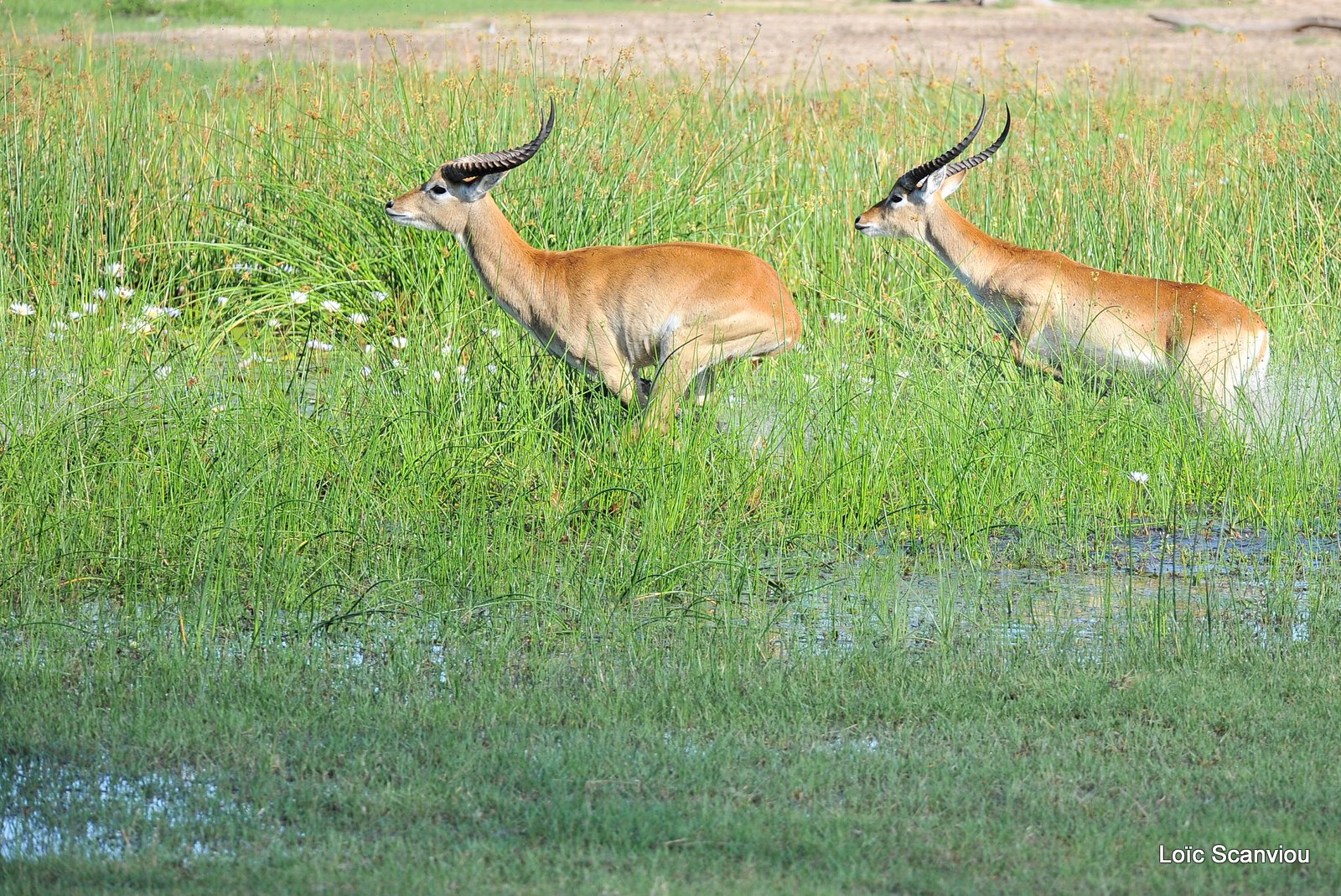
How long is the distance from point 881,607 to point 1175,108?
339 inches

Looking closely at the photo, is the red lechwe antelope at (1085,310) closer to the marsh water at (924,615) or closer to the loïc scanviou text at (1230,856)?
the marsh water at (924,615)

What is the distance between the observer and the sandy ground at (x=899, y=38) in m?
21.4

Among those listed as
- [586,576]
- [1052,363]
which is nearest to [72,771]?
[586,576]

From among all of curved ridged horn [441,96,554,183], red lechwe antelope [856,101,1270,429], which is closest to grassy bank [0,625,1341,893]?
red lechwe antelope [856,101,1270,429]

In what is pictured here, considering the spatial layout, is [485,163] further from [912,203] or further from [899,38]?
[899,38]

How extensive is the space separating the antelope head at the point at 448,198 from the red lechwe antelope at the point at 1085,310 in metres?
2.11

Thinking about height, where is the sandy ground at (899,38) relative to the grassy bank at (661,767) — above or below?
above

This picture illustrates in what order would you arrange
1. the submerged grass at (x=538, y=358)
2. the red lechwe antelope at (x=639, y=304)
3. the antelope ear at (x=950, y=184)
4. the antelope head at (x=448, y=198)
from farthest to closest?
the antelope ear at (x=950, y=184)
the antelope head at (x=448, y=198)
the red lechwe antelope at (x=639, y=304)
the submerged grass at (x=538, y=358)

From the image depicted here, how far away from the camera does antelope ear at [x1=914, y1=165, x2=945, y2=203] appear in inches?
323

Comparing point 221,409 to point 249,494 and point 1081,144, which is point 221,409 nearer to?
point 249,494

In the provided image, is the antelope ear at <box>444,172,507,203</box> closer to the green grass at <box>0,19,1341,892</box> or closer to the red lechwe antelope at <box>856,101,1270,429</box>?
the green grass at <box>0,19,1341,892</box>

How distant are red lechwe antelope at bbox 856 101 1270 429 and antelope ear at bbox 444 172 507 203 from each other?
2.07 metres

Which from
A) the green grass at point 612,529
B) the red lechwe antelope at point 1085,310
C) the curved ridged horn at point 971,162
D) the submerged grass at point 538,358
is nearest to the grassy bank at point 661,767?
the green grass at point 612,529

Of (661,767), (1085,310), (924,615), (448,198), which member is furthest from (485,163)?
(661,767)
